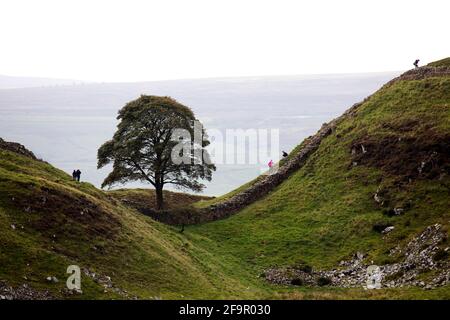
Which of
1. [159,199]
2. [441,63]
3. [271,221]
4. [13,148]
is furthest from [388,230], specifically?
[441,63]

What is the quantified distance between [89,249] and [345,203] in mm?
30778

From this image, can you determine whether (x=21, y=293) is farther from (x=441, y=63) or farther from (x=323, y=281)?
(x=441, y=63)

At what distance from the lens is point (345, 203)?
60.7 meters

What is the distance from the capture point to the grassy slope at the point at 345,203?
53.0 metres

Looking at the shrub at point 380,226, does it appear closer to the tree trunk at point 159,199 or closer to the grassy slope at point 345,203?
the grassy slope at point 345,203

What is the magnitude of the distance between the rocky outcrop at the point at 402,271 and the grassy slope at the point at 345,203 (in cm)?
155

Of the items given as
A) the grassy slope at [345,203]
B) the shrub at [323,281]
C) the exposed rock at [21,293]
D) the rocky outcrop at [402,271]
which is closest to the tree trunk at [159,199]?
the grassy slope at [345,203]

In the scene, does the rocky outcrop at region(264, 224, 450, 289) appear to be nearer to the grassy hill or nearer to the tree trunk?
the grassy hill

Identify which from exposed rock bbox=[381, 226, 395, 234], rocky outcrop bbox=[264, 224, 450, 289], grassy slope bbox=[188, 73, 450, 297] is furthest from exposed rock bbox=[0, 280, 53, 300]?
exposed rock bbox=[381, 226, 395, 234]

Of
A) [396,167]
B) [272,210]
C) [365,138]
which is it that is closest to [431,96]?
[365,138]
